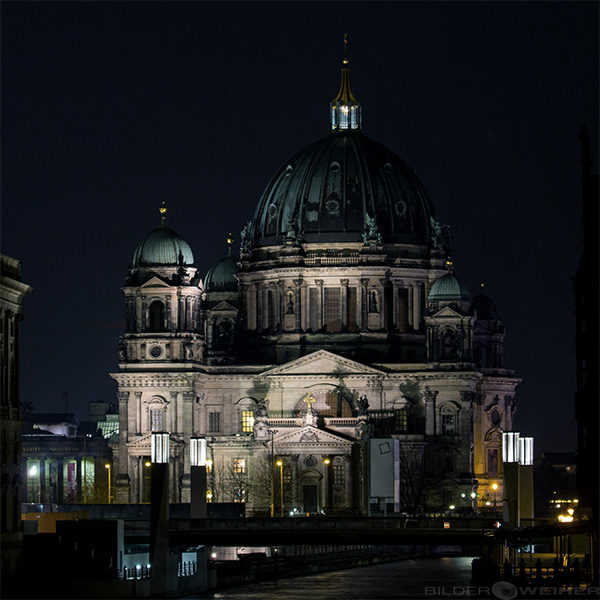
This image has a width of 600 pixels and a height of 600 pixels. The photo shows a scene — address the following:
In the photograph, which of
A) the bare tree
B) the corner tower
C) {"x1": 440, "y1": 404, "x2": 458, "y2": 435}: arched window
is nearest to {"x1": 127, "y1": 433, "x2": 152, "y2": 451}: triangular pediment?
the corner tower

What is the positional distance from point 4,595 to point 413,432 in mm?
90320

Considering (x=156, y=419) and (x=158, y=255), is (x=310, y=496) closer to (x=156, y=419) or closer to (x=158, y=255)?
(x=156, y=419)

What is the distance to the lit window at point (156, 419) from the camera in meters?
198

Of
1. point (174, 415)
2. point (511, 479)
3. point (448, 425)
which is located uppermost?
point (174, 415)

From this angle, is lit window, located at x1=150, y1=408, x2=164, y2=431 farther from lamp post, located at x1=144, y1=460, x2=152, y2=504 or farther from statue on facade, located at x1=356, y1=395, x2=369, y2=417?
statue on facade, located at x1=356, y1=395, x2=369, y2=417

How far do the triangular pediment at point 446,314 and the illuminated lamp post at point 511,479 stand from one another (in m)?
55.8

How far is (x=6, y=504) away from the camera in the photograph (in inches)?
4547

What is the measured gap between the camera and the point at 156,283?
649 feet

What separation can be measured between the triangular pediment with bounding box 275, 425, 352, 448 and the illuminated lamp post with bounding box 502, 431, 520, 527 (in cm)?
4875

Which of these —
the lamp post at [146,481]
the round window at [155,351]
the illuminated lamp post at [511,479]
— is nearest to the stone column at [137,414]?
the lamp post at [146,481]

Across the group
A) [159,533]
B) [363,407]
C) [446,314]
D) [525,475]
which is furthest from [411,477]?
[159,533]

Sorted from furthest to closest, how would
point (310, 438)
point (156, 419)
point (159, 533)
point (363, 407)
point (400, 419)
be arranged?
point (400, 419)
point (156, 419)
point (363, 407)
point (310, 438)
point (159, 533)

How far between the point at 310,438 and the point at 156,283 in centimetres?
1927

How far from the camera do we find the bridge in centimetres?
12338
